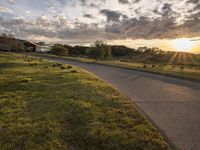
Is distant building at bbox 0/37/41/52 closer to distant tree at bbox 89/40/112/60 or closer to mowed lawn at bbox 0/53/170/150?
distant tree at bbox 89/40/112/60

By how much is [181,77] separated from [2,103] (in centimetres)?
1413

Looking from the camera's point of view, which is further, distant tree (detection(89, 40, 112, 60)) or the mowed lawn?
distant tree (detection(89, 40, 112, 60))

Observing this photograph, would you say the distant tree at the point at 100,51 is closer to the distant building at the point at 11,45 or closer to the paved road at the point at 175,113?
the distant building at the point at 11,45

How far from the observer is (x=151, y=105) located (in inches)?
355

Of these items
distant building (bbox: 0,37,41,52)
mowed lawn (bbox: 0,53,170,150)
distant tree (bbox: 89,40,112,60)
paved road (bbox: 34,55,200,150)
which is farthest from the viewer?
distant building (bbox: 0,37,41,52)


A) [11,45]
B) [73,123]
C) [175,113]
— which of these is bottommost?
[73,123]

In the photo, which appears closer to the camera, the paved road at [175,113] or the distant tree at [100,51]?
the paved road at [175,113]

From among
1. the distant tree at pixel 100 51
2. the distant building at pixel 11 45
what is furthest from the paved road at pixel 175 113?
the distant building at pixel 11 45

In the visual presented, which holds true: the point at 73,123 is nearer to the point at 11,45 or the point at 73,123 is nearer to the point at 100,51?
the point at 100,51

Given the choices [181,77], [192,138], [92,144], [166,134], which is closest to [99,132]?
[92,144]

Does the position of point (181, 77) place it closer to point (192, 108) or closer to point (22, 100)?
point (192, 108)

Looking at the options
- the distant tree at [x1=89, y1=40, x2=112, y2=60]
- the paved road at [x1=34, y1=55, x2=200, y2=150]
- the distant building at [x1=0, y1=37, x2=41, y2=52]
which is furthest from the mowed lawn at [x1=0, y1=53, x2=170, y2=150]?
the distant building at [x1=0, y1=37, x2=41, y2=52]

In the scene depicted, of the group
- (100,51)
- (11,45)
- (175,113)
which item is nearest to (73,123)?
(175,113)

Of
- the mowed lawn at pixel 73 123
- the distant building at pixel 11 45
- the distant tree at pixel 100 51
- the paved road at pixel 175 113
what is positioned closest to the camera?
the mowed lawn at pixel 73 123
